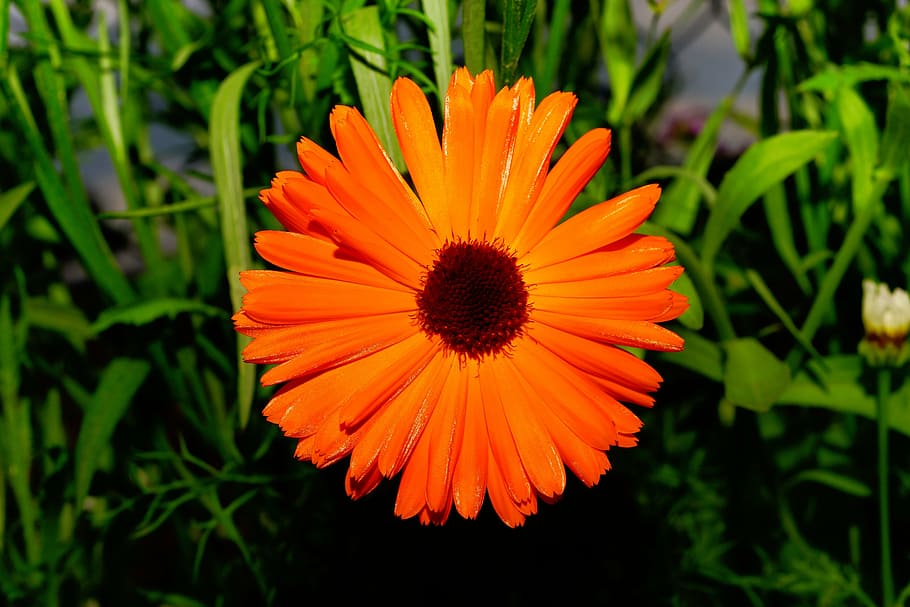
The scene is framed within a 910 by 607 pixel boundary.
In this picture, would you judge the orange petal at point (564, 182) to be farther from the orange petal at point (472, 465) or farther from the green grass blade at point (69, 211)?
the green grass blade at point (69, 211)

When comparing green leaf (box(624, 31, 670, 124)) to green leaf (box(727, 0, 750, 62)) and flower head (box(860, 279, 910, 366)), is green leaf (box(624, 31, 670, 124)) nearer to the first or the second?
green leaf (box(727, 0, 750, 62))

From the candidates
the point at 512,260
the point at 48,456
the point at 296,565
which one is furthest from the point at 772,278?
the point at 48,456

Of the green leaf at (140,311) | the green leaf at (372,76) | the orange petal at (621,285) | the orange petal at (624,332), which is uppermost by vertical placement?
the green leaf at (372,76)

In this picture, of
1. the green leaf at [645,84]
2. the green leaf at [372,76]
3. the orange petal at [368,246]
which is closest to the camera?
the orange petal at [368,246]

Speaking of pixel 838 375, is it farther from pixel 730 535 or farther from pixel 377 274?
pixel 377 274

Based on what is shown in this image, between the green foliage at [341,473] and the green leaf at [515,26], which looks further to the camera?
the green foliage at [341,473]

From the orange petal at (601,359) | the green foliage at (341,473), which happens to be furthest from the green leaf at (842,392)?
the orange petal at (601,359)

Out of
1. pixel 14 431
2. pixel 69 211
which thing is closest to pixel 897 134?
pixel 69 211
